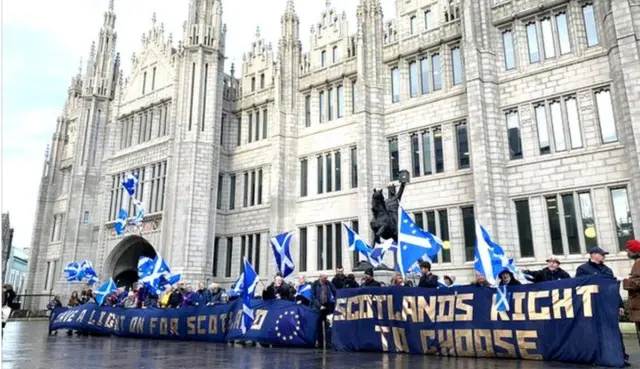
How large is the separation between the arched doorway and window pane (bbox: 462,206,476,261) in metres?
19.1

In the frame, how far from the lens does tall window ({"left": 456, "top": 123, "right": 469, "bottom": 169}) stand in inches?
826

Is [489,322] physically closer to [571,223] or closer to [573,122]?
[571,223]

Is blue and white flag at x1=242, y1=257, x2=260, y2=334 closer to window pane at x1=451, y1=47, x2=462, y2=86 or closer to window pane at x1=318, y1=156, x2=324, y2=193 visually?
window pane at x1=318, y1=156, x2=324, y2=193

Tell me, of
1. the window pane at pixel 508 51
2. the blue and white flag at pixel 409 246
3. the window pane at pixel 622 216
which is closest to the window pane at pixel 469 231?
the window pane at pixel 622 216

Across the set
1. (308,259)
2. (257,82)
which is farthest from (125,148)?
(308,259)

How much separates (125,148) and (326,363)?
95.2ft

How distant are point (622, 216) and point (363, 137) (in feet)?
36.7

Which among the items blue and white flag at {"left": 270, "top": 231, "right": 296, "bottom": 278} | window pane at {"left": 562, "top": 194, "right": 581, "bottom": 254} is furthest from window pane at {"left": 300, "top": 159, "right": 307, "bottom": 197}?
blue and white flag at {"left": 270, "top": 231, "right": 296, "bottom": 278}

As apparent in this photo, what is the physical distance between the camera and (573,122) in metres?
18.7

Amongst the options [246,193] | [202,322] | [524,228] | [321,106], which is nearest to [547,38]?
[524,228]

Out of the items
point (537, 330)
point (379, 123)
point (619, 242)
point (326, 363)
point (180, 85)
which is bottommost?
point (326, 363)

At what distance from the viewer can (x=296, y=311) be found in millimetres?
11336

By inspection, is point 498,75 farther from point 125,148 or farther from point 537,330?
point 125,148

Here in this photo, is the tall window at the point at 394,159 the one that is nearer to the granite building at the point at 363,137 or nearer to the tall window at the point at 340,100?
the granite building at the point at 363,137
